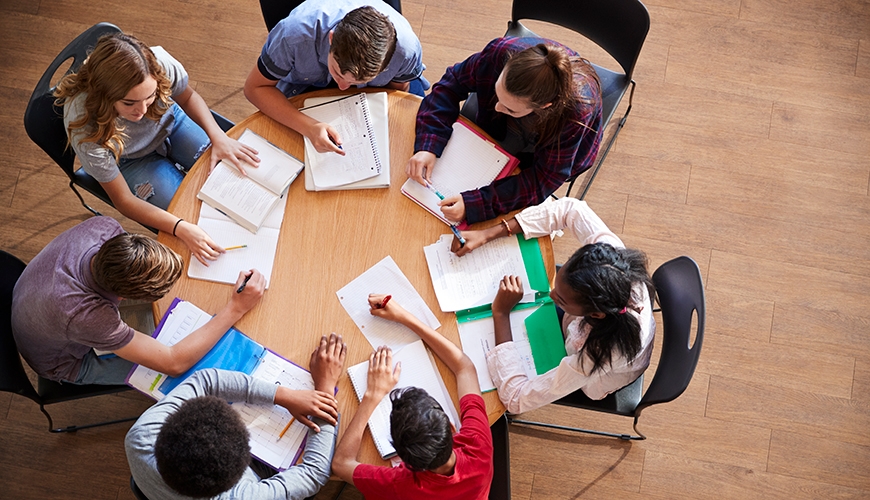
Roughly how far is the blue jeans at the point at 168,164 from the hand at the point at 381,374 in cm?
99

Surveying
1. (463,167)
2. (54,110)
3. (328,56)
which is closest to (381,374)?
(463,167)

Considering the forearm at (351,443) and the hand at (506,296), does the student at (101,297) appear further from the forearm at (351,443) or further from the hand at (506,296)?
the hand at (506,296)

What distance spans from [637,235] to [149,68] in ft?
6.64

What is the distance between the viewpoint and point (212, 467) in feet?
5.02

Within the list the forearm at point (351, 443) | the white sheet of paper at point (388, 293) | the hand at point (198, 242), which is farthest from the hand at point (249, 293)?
the forearm at point (351, 443)

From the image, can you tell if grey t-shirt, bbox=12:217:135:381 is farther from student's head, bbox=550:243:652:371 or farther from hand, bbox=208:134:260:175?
student's head, bbox=550:243:652:371

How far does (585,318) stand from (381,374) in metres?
0.59

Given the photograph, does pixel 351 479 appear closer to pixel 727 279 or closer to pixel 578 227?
pixel 578 227

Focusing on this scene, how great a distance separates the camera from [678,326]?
1855 millimetres

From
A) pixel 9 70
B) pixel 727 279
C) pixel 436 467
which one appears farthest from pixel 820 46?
pixel 9 70

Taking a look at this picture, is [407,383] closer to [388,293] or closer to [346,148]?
[388,293]

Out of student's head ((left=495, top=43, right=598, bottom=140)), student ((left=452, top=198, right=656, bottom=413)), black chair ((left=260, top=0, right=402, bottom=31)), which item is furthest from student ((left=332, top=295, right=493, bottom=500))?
black chair ((left=260, top=0, right=402, bottom=31))

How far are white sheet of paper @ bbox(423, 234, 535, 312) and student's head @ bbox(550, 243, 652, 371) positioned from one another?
7.5 inches

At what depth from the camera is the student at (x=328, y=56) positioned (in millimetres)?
1782
